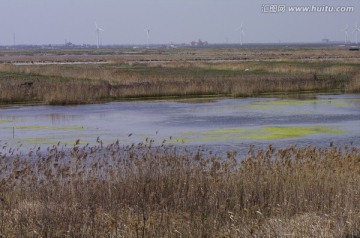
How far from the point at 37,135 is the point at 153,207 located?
1454 centimetres

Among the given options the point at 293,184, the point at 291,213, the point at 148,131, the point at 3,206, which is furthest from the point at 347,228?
the point at 148,131

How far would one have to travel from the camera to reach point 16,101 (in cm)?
3862

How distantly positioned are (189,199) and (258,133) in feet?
43.5

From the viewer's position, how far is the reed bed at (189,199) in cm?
914

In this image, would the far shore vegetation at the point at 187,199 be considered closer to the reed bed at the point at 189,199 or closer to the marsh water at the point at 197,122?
the reed bed at the point at 189,199

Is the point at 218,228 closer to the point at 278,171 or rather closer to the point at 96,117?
the point at 278,171

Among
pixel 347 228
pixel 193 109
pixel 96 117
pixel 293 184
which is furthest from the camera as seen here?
pixel 193 109

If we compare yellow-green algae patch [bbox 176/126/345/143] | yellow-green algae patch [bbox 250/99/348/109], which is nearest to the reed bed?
yellow-green algae patch [bbox 176/126/345/143]

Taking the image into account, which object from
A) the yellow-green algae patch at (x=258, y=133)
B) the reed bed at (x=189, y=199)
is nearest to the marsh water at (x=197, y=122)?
the yellow-green algae patch at (x=258, y=133)

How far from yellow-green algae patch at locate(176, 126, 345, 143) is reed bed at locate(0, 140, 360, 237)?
28.4 feet

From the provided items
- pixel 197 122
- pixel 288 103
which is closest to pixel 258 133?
pixel 197 122

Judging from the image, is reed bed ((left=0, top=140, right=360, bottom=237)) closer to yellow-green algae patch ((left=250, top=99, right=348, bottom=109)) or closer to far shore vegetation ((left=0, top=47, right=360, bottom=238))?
far shore vegetation ((left=0, top=47, right=360, bottom=238))

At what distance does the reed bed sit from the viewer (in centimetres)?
914

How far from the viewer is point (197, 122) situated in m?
28.1
